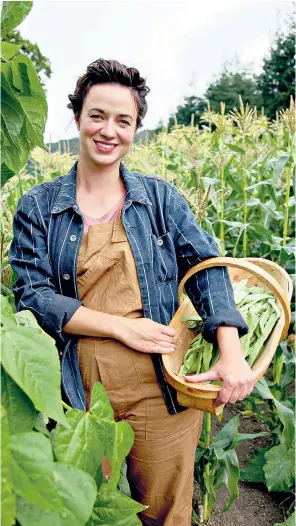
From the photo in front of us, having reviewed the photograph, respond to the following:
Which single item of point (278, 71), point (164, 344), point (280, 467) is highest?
point (278, 71)

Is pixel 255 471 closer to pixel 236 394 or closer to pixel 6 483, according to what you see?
pixel 236 394

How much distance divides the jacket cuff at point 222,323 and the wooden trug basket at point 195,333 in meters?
0.11

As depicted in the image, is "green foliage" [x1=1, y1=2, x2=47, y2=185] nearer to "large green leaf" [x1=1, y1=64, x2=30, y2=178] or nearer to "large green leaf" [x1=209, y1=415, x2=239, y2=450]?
"large green leaf" [x1=1, y1=64, x2=30, y2=178]

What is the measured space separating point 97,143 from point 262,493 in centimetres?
193

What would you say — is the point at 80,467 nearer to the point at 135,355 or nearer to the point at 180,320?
the point at 135,355

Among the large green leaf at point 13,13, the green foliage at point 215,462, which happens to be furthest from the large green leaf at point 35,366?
the green foliage at point 215,462

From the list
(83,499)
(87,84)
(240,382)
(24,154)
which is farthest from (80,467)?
(87,84)

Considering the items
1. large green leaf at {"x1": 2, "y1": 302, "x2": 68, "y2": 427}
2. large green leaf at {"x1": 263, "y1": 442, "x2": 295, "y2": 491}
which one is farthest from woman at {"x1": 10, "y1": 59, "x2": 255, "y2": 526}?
large green leaf at {"x1": 263, "y1": 442, "x2": 295, "y2": 491}

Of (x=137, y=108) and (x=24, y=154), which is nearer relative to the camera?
(x=24, y=154)

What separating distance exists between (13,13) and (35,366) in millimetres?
565

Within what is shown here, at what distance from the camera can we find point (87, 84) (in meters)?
1.52

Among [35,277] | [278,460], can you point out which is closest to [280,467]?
[278,460]

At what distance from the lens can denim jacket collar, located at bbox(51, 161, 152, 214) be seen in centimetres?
151

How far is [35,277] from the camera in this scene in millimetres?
1443
